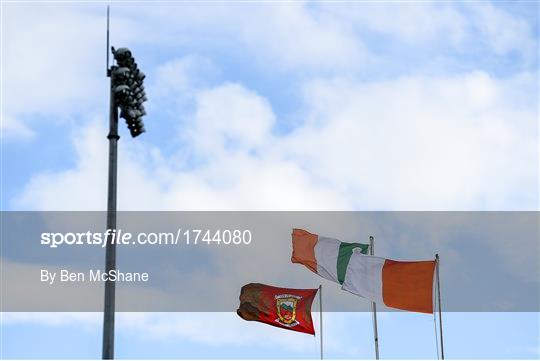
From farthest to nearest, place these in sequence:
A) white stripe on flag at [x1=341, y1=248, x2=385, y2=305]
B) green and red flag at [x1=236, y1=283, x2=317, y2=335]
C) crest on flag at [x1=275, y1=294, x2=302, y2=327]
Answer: crest on flag at [x1=275, y1=294, x2=302, y2=327] → green and red flag at [x1=236, y1=283, x2=317, y2=335] → white stripe on flag at [x1=341, y1=248, x2=385, y2=305]

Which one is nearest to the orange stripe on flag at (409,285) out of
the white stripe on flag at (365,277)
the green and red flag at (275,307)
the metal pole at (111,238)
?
the white stripe on flag at (365,277)

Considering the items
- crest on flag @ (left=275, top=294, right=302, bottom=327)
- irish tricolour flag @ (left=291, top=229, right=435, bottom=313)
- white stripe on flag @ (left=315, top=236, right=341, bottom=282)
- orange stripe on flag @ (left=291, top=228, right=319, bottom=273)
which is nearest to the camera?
irish tricolour flag @ (left=291, top=229, right=435, bottom=313)

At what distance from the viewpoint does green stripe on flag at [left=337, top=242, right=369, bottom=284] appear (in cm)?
3206

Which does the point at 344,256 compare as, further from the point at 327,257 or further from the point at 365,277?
the point at 365,277

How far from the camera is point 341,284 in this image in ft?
105

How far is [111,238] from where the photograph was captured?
16.1 meters

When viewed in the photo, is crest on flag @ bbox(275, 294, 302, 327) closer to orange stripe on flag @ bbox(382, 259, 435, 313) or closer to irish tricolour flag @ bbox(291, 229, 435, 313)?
irish tricolour flag @ bbox(291, 229, 435, 313)

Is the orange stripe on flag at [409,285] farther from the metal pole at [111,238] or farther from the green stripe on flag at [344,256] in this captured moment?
the metal pole at [111,238]

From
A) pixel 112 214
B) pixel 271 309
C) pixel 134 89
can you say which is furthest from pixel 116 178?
pixel 271 309

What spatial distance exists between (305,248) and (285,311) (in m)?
2.59

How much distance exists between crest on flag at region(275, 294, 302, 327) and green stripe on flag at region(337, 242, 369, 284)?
6.74ft

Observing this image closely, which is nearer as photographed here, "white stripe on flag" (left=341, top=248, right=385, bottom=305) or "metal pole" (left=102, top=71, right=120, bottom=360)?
"metal pole" (left=102, top=71, right=120, bottom=360)

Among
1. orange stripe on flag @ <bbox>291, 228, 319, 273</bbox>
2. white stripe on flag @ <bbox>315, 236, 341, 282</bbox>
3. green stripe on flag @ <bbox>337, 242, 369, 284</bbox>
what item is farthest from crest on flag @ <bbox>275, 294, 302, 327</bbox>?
green stripe on flag @ <bbox>337, 242, 369, 284</bbox>

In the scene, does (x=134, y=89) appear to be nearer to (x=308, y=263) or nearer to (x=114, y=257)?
(x=114, y=257)
